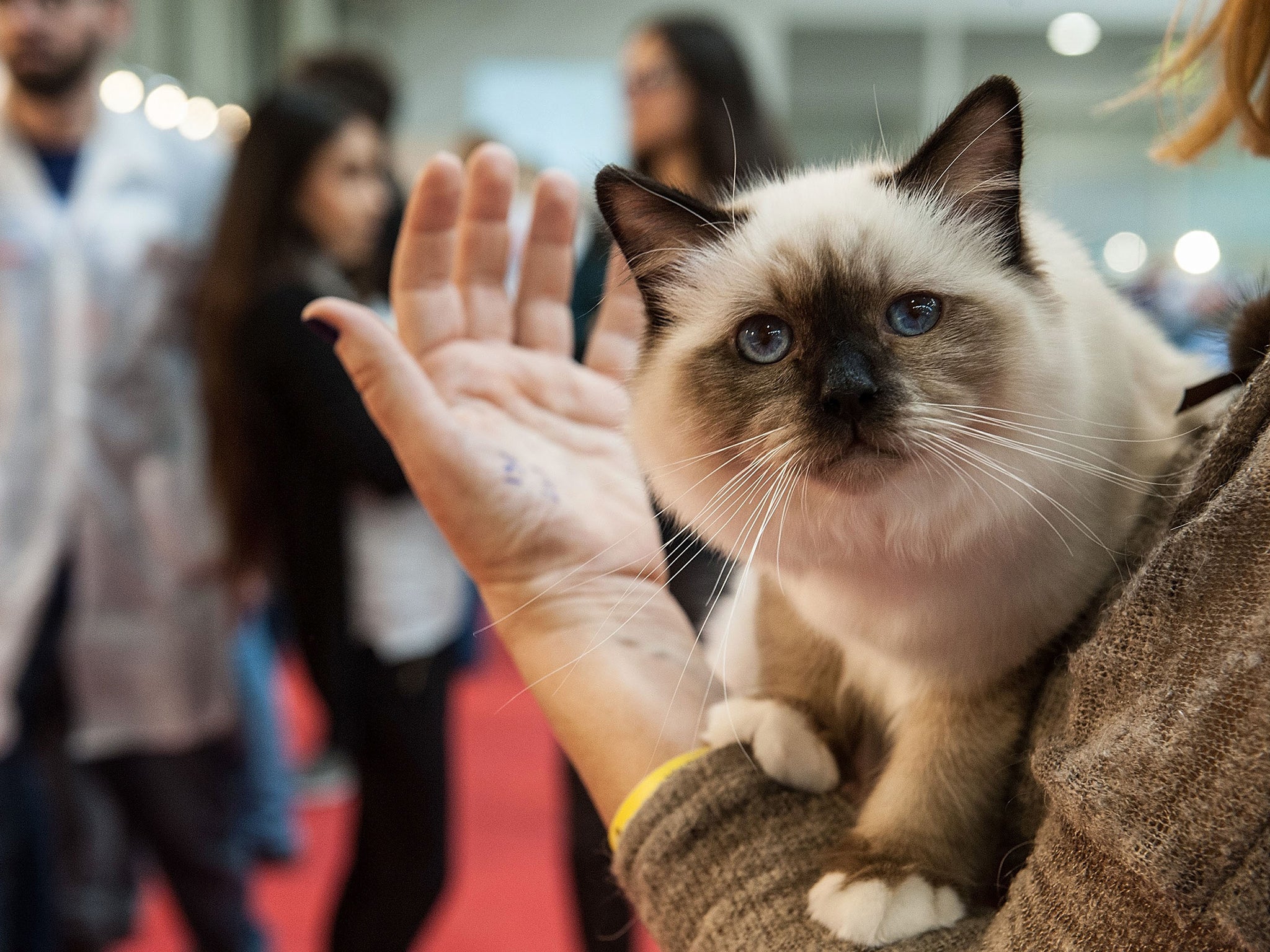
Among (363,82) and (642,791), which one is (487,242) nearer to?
(642,791)

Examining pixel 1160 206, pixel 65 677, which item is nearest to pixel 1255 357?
pixel 65 677

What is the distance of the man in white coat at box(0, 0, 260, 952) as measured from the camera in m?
2.34

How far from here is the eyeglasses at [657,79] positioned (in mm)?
2494

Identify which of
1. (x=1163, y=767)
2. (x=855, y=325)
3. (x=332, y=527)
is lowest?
(x=332, y=527)

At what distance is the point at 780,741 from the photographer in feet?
3.14

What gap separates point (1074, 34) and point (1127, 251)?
404cm

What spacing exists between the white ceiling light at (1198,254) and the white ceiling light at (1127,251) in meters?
0.13

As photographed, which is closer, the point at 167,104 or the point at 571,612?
the point at 571,612

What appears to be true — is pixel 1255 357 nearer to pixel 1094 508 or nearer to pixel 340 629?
pixel 1094 508

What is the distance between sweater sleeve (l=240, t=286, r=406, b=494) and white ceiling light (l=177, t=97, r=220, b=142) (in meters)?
3.02

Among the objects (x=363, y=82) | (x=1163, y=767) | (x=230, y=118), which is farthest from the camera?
(x=230, y=118)

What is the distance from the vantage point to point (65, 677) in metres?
2.44

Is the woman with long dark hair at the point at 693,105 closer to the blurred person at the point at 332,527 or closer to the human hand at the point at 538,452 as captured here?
the blurred person at the point at 332,527

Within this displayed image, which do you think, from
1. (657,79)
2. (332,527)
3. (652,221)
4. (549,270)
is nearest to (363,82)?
(657,79)
